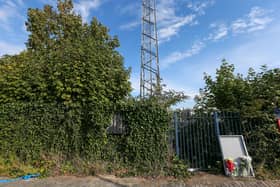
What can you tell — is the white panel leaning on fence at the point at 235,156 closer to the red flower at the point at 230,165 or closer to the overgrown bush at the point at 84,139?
the red flower at the point at 230,165

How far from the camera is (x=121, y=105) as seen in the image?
17.0ft

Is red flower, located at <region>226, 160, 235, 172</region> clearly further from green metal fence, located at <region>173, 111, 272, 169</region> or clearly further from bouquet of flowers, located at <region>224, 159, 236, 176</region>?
green metal fence, located at <region>173, 111, 272, 169</region>

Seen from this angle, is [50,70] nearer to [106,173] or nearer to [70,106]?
[70,106]

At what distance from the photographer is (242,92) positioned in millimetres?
5273

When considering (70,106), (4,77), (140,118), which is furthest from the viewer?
(4,77)

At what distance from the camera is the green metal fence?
489 cm

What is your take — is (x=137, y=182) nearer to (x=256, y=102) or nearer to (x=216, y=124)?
(x=216, y=124)

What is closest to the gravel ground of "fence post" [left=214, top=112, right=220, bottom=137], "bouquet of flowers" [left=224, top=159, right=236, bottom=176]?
"bouquet of flowers" [left=224, top=159, right=236, bottom=176]

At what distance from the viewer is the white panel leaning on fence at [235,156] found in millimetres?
4215

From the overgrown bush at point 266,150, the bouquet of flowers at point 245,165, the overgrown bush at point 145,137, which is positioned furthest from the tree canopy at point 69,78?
the overgrown bush at point 266,150

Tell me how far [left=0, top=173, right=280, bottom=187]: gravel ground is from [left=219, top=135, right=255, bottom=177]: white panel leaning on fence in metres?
0.21

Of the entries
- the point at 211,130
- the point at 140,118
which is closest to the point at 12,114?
the point at 140,118

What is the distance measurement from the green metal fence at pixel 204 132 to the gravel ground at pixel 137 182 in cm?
63

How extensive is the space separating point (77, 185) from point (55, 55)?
502 centimetres
